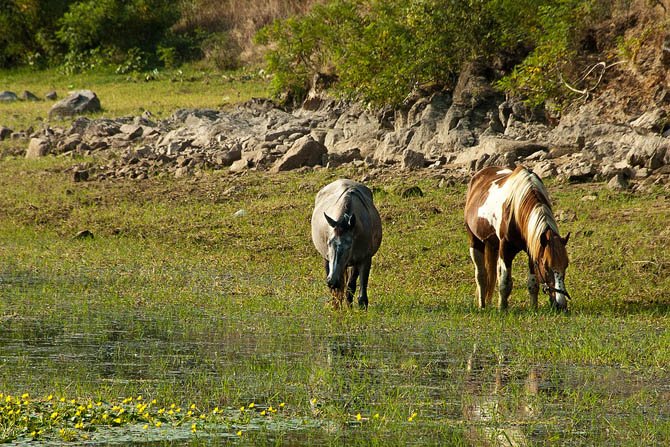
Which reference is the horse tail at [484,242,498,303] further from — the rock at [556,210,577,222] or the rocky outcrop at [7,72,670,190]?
the rocky outcrop at [7,72,670,190]

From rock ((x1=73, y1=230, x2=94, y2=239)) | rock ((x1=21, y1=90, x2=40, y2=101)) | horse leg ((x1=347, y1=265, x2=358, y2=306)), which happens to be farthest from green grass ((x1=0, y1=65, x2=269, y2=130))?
horse leg ((x1=347, y1=265, x2=358, y2=306))

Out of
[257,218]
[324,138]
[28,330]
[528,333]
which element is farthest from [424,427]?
[324,138]

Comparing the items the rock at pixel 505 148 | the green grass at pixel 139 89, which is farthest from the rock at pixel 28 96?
the rock at pixel 505 148

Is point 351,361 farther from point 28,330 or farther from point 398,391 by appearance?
point 28,330

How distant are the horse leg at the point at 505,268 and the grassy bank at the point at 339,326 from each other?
0.89ft

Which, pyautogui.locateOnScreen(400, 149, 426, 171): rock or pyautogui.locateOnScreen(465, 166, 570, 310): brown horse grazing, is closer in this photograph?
pyautogui.locateOnScreen(465, 166, 570, 310): brown horse grazing

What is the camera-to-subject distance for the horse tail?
1144cm

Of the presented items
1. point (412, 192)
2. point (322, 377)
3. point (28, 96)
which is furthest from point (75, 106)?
point (322, 377)

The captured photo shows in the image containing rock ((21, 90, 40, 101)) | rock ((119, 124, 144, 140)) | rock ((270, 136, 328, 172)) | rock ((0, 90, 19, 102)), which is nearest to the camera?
rock ((270, 136, 328, 172))

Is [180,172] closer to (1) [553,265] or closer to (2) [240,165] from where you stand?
(2) [240,165]

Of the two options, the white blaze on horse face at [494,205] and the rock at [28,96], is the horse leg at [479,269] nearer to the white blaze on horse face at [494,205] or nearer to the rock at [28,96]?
the white blaze on horse face at [494,205]

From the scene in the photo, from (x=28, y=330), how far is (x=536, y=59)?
40.2ft

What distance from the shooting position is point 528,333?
940 cm

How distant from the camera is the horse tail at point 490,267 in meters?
11.4
